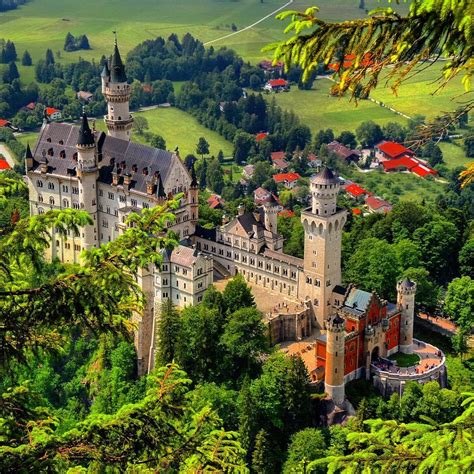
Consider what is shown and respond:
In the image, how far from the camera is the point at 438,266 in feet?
343

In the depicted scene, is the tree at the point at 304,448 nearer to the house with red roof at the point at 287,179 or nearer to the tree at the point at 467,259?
the tree at the point at 467,259

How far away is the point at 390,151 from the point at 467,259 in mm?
77743

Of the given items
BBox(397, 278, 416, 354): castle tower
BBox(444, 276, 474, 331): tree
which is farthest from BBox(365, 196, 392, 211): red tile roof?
BBox(397, 278, 416, 354): castle tower

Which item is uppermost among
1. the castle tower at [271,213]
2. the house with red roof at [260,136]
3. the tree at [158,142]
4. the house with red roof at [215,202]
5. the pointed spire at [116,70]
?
the pointed spire at [116,70]

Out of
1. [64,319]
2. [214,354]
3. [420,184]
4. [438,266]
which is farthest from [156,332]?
[420,184]

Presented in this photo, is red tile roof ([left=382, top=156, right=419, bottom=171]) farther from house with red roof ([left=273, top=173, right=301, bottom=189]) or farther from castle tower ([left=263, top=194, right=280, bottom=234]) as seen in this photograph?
castle tower ([left=263, top=194, right=280, bottom=234])

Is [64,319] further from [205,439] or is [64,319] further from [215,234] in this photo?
[215,234]

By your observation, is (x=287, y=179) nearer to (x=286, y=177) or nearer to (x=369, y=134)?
(x=286, y=177)

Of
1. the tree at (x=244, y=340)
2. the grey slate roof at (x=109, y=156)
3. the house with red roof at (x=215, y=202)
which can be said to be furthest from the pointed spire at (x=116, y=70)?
the house with red roof at (x=215, y=202)

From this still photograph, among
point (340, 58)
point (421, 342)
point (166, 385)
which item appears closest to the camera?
point (340, 58)

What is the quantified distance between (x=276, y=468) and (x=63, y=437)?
163ft

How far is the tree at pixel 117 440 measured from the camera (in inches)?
1102

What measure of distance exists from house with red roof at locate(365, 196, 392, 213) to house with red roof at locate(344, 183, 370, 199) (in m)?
2.92

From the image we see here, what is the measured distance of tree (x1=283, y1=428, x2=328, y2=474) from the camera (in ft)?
245
